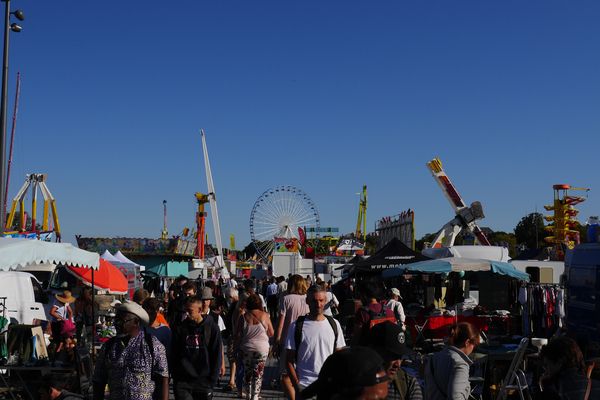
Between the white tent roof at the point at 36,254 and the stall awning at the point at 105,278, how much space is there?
26.4ft

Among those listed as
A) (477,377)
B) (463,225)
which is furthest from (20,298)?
(463,225)

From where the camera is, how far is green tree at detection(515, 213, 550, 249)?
284ft

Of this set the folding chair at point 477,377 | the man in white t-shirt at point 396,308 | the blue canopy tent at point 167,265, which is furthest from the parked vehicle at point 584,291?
the blue canopy tent at point 167,265

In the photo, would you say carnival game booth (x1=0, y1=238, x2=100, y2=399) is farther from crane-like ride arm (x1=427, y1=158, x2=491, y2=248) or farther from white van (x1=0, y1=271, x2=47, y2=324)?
crane-like ride arm (x1=427, y1=158, x2=491, y2=248)

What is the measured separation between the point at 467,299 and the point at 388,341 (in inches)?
640

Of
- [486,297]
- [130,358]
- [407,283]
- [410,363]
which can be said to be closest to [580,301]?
[410,363]

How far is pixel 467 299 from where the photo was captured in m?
19.7

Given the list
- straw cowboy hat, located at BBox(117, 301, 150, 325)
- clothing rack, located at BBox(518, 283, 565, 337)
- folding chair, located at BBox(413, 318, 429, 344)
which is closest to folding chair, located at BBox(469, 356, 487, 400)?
straw cowboy hat, located at BBox(117, 301, 150, 325)

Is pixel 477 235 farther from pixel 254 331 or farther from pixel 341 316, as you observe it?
pixel 254 331

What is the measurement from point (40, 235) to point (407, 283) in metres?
17.7

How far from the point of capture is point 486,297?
23.2 metres

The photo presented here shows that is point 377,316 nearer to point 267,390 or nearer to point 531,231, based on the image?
point 267,390

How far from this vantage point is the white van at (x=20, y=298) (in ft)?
46.6

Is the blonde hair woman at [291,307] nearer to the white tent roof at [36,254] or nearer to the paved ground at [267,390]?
the paved ground at [267,390]
